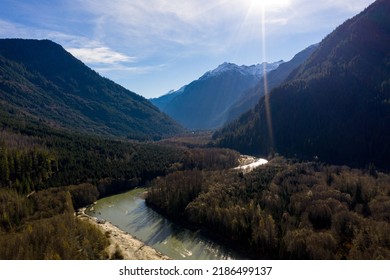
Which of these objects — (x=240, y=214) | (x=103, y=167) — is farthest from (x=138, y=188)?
(x=240, y=214)

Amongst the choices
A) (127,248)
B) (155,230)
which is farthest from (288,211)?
(127,248)

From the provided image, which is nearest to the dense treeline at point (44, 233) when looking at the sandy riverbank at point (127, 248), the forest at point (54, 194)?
the forest at point (54, 194)

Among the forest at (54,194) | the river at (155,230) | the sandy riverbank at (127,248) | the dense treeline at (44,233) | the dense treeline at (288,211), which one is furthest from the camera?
the river at (155,230)

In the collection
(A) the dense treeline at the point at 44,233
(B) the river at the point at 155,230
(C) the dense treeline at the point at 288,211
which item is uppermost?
(A) the dense treeline at the point at 44,233

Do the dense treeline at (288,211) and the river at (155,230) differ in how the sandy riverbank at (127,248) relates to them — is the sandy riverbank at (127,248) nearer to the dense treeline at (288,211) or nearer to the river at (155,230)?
the river at (155,230)

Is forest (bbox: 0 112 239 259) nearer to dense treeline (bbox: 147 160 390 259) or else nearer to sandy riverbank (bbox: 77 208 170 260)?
sandy riverbank (bbox: 77 208 170 260)

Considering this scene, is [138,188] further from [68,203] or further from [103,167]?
[68,203]

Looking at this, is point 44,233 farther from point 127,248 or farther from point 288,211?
point 288,211
